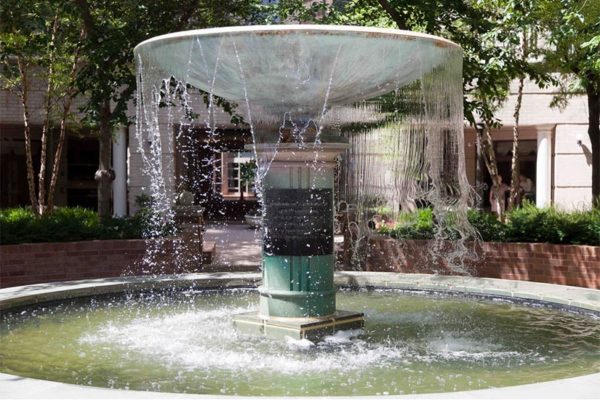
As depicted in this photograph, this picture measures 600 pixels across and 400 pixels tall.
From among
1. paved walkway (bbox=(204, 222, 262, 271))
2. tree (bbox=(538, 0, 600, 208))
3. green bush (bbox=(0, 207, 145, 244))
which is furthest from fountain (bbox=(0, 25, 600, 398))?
paved walkway (bbox=(204, 222, 262, 271))

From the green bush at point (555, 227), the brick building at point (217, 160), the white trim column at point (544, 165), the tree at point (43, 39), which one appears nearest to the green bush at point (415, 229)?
the green bush at point (555, 227)

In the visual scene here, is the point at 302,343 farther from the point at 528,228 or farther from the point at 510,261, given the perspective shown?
the point at 528,228

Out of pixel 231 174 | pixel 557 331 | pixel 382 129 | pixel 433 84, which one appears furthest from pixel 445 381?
pixel 231 174

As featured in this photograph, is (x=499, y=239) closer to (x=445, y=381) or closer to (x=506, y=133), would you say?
(x=445, y=381)

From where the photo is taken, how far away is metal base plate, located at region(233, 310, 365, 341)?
7703 millimetres

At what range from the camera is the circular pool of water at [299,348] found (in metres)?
6.13

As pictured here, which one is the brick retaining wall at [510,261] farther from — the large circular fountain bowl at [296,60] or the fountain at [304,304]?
the large circular fountain bowl at [296,60]

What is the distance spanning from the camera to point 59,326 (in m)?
8.52

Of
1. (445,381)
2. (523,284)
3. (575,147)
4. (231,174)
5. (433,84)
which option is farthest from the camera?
(231,174)

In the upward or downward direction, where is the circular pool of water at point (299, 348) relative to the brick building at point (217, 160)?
downward

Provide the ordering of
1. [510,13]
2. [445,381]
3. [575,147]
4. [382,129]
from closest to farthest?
[445,381]
[510,13]
[382,129]
[575,147]

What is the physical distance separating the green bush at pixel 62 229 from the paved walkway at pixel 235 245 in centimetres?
168

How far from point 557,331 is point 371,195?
17.7 feet

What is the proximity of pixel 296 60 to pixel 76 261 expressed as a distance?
677cm
